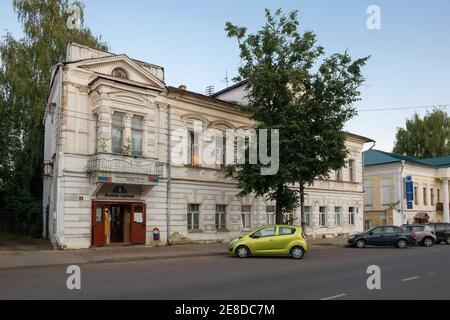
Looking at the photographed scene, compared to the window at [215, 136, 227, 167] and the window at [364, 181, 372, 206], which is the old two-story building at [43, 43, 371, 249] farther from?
the window at [364, 181, 372, 206]

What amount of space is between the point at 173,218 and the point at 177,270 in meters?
10.3

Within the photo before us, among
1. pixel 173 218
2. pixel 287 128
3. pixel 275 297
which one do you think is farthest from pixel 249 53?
pixel 275 297

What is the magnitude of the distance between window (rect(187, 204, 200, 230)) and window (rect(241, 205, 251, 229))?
3.76 m

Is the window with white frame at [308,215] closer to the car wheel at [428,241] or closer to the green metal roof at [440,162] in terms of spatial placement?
the car wheel at [428,241]

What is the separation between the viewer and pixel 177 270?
51.9 feet

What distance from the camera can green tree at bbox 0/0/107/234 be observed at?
32.8 m

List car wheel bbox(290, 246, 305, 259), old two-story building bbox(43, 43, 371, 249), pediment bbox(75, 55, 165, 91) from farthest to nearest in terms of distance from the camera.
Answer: pediment bbox(75, 55, 165, 91), old two-story building bbox(43, 43, 371, 249), car wheel bbox(290, 246, 305, 259)

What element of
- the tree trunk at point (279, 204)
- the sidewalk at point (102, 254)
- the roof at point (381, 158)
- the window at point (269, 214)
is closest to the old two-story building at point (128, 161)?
the sidewalk at point (102, 254)

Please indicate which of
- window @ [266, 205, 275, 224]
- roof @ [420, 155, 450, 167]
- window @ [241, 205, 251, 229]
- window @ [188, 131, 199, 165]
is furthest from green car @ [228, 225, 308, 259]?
roof @ [420, 155, 450, 167]

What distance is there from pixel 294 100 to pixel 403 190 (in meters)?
27.4

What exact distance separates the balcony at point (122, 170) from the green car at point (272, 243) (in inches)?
233

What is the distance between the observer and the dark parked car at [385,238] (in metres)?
28.6

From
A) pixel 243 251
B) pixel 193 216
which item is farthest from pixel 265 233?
pixel 193 216
